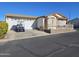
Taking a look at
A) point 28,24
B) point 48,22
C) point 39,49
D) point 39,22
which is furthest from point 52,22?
point 39,49

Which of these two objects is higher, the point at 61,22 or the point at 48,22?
the point at 48,22

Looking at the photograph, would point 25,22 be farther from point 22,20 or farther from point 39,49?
point 39,49

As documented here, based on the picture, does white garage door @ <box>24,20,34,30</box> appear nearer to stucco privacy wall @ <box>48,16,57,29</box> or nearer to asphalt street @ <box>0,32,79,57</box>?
stucco privacy wall @ <box>48,16,57,29</box>

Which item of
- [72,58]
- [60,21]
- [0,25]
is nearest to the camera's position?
[72,58]

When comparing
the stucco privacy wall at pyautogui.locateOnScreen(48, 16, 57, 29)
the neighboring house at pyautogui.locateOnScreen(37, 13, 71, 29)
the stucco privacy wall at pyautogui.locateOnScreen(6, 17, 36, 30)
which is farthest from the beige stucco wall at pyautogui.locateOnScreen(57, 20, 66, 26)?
the stucco privacy wall at pyautogui.locateOnScreen(6, 17, 36, 30)

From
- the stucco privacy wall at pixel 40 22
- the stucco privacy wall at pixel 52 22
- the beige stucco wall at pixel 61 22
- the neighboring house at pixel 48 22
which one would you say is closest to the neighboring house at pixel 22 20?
the stucco privacy wall at pixel 40 22

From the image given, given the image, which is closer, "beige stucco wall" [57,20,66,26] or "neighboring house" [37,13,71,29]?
"neighboring house" [37,13,71,29]

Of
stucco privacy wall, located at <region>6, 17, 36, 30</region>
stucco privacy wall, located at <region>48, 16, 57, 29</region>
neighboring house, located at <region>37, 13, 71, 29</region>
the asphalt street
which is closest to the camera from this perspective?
the asphalt street

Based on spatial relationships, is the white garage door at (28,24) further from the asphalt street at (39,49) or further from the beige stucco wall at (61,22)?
the asphalt street at (39,49)

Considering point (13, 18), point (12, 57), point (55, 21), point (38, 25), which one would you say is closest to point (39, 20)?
point (38, 25)

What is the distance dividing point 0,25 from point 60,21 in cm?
1992

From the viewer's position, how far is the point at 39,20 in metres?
36.6

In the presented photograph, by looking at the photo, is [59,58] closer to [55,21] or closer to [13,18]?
[13,18]

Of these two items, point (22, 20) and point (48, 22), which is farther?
point (48, 22)
